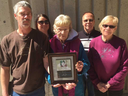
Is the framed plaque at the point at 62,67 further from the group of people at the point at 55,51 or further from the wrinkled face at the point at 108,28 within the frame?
the wrinkled face at the point at 108,28

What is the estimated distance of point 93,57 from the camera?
196cm

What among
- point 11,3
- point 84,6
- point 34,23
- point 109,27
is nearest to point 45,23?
point 34,23

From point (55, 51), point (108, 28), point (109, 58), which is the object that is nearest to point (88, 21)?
point (108, 28)

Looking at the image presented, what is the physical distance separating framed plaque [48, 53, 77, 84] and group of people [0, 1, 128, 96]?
8cm

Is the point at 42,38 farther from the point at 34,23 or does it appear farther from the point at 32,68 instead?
the point at 34,23

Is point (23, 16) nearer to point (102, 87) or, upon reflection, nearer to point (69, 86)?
point (69, 86)

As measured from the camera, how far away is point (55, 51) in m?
1.72

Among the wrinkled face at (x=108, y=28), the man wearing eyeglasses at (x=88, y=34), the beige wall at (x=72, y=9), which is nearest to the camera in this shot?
the wrinkled face at (x=108, y=28)

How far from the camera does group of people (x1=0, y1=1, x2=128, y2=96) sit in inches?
62.2

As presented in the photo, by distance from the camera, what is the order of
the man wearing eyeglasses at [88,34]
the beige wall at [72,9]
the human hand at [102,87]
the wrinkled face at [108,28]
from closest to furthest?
the wrinkled face at [108,28] → the human hand at [102,87] → the man wearing eyeglasses at [88,34] → the beige wall at [72,9]

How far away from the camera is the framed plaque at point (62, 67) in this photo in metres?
1.49

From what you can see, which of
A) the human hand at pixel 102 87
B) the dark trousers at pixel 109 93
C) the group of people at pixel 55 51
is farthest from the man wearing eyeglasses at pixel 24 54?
the dark trousers at pixel 109 93

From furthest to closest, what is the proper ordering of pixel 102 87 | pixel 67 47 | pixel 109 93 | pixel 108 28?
pixel 109 93 < pixel 102 87 < pixel 108 28 < pixel 67 47

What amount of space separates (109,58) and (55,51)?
2.87 feet
